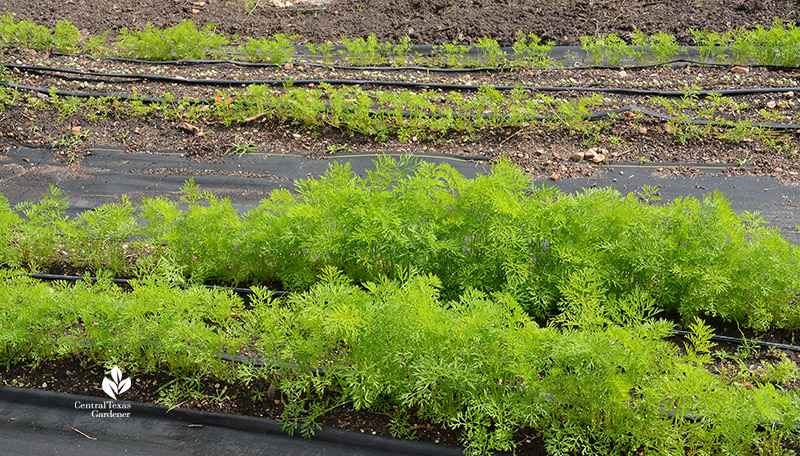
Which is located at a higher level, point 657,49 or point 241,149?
point 657,49

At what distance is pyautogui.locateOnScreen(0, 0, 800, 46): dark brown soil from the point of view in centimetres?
829

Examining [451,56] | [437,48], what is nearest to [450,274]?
[451,56]

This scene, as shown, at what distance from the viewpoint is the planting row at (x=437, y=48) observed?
7.00 m

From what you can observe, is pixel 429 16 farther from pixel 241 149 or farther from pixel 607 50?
pixel 241 149

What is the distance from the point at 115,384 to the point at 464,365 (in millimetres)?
1918

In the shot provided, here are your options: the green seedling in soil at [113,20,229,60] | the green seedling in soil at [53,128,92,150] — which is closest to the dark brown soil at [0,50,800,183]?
the green seedling in soil at [53,128,92,150]

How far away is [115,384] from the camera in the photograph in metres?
3.55

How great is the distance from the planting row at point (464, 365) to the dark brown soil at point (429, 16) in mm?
5787

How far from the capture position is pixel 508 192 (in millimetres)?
3748

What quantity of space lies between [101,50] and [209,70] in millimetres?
1536

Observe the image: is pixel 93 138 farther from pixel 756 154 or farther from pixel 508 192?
pixel 756 154

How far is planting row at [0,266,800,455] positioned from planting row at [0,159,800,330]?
0.37m

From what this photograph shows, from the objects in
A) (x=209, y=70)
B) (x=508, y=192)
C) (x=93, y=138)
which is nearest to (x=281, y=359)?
(x=508, y=192)

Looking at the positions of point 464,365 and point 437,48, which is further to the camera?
point 437,48
